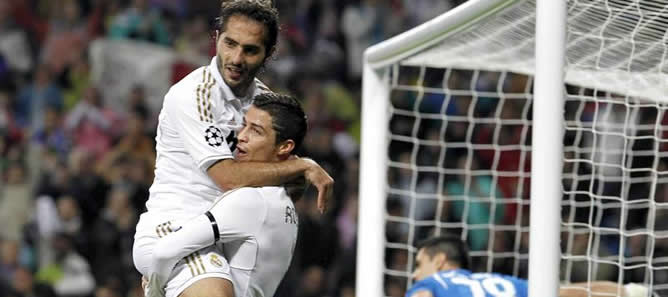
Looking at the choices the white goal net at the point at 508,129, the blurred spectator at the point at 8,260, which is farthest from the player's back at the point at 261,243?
the blurred spectator at the point at 8,260

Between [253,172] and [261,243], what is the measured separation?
0.28m

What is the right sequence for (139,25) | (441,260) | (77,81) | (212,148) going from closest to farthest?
(212,148) → (441,260) → (77,81) → (139,25)

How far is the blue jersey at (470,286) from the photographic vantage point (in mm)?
5902

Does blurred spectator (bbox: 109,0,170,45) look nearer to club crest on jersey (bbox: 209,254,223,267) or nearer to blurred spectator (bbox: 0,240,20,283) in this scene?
blurred spectator (bbox: 0,240,20,283)

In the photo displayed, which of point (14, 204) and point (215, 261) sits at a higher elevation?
point (215, 261)

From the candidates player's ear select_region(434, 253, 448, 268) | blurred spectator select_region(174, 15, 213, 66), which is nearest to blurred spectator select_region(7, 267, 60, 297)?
blurred spectator select_region(174, 15, 213, 66)

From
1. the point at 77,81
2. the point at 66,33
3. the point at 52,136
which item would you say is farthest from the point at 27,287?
the point at 66,33

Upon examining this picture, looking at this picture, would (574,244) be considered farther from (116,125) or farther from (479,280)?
(116,125)

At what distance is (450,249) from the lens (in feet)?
21.0

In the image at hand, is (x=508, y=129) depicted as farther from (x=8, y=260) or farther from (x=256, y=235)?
(x=256, y=235)

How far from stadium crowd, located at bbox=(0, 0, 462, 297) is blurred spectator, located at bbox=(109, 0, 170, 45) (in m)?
0.01

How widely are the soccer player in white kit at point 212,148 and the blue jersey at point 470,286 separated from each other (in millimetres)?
1708

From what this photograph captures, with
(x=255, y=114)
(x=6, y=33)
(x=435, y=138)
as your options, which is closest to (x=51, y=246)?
(x=6, y=33)

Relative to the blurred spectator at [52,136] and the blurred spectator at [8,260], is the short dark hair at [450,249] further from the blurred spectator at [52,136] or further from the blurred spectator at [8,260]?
the blurred spectator at [52,136]
